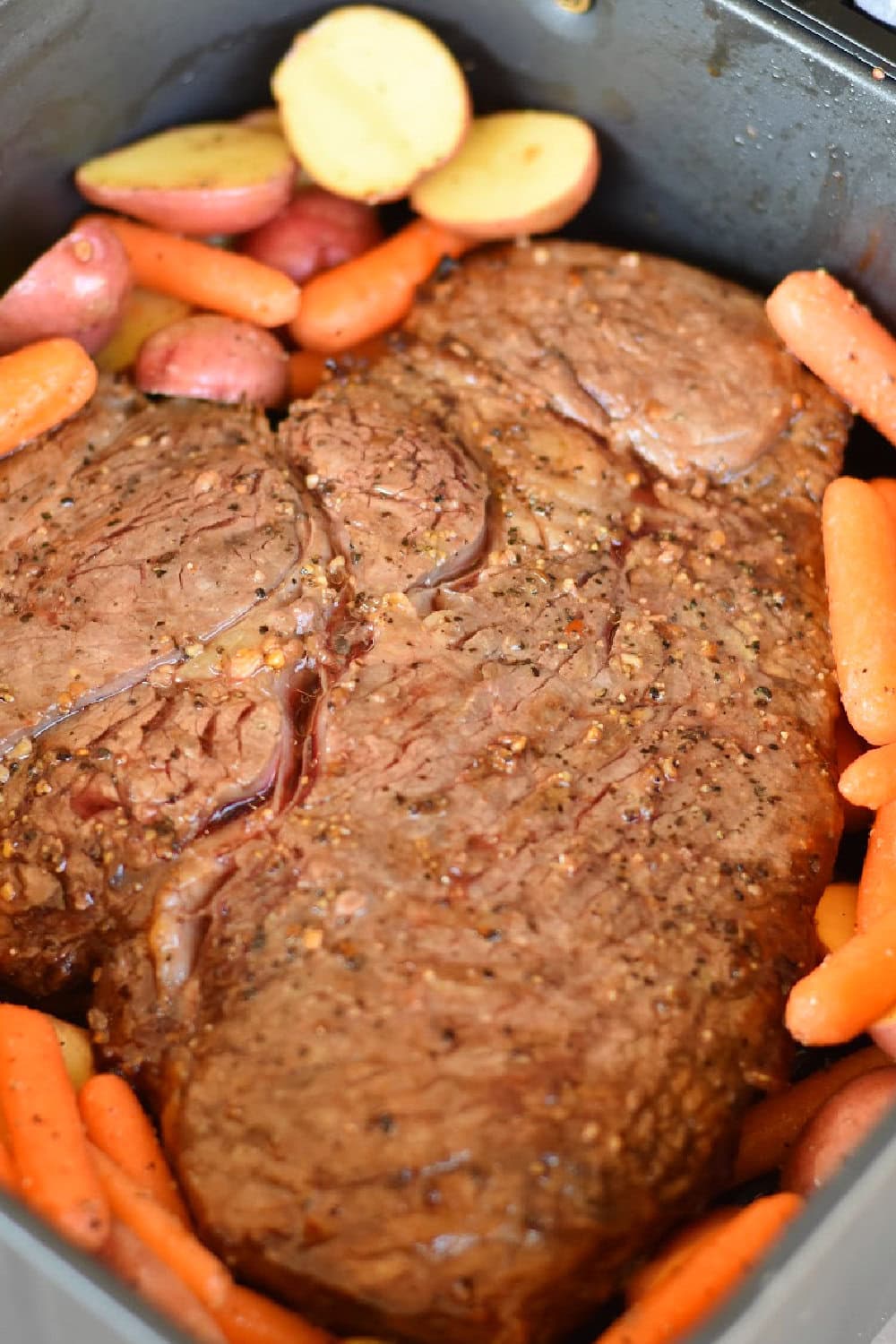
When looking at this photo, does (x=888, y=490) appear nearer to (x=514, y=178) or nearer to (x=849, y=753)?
(x=849, y=753)

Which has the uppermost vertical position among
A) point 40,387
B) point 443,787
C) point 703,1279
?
point 40,387

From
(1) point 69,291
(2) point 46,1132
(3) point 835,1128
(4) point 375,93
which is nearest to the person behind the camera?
(2) point 46,1132

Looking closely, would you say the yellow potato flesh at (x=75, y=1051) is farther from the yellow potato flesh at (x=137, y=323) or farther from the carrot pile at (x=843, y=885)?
the yellow potato flesh at (x=137, y=323)

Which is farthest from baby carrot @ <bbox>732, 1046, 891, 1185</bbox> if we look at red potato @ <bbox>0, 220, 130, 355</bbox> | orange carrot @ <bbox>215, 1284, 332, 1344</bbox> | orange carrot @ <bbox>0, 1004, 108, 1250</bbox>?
red potato @ <bbox>0, 220, 130, 355</bbox>

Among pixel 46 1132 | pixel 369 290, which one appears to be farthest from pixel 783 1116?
pixel 369 290

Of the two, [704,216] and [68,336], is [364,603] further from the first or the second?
[704,216]
